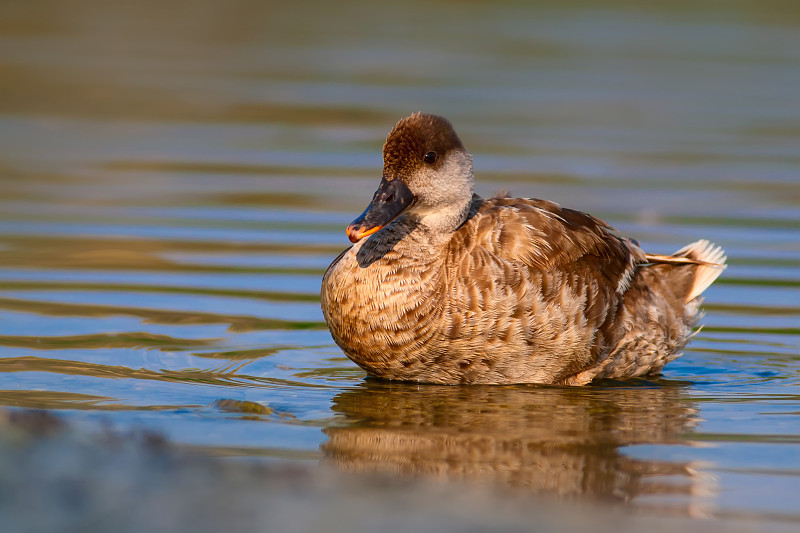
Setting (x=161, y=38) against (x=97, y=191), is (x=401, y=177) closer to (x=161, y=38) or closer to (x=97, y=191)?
(x=97, y=191)

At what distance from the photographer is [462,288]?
24.2ft

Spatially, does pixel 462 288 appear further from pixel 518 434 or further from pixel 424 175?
pixel 518 434

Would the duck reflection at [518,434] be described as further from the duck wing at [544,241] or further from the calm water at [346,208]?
the duck wing at [544,241]

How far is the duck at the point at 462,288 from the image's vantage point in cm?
736

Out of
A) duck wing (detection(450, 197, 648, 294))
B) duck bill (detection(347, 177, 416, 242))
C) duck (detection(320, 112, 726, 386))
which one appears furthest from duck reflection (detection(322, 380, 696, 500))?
duck bill (detection(347, 177, 416, 242))

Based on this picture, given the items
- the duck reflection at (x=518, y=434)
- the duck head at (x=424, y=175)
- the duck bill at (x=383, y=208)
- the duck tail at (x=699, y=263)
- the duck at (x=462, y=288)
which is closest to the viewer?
the duck reflection at (x=518, y=434)

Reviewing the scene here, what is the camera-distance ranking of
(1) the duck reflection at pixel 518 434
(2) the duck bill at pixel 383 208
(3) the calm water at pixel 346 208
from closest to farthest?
1. (1) the duck reflection at pixel 518 434
2. (3) the calm water at pixel 346 208
3. (2) the duck bill at pixel 383 208

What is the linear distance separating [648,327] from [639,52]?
636 inches

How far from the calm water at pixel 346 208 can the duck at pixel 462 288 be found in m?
0.20

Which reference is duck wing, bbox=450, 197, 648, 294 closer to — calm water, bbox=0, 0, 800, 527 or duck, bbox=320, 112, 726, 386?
duck, bbox=320, 112, 726, 386

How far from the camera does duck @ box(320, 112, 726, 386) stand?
736 cm

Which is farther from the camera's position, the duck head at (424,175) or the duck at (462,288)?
the duck head at (424,175)

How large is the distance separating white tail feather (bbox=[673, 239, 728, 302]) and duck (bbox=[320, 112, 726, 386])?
0.63 metres

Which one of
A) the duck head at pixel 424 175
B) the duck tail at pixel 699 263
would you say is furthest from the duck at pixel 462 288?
the duck tail at pixel 699 263
